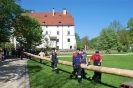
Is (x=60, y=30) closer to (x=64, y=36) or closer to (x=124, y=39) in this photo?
(x=64, y=36)

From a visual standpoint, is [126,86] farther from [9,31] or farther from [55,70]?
[9,31]

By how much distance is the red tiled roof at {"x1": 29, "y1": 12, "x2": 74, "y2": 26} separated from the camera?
9553 cm

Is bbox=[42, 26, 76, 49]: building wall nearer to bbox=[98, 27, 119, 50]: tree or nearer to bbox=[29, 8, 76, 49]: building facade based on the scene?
bbox=[29, 8, 76, 49]: building facade

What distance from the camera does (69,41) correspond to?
94000 mm

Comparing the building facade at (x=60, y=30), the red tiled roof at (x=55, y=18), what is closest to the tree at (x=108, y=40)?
the building facade at (x=60, y=30)

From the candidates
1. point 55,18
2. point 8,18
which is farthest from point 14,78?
point 55,18

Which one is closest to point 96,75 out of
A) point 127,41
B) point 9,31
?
point 9,31

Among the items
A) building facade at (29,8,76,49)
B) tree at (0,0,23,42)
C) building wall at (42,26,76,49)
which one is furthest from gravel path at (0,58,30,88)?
building wall at (42,26,76,49)

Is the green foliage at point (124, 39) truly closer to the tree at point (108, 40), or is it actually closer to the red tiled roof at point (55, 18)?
the tree at point (108, 40)

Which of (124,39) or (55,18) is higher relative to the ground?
(55,18)

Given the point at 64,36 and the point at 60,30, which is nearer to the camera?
the point at 64,36

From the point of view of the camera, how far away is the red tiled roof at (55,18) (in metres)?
95.5

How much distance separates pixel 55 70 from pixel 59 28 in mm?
78324

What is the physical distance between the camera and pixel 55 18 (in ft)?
321
